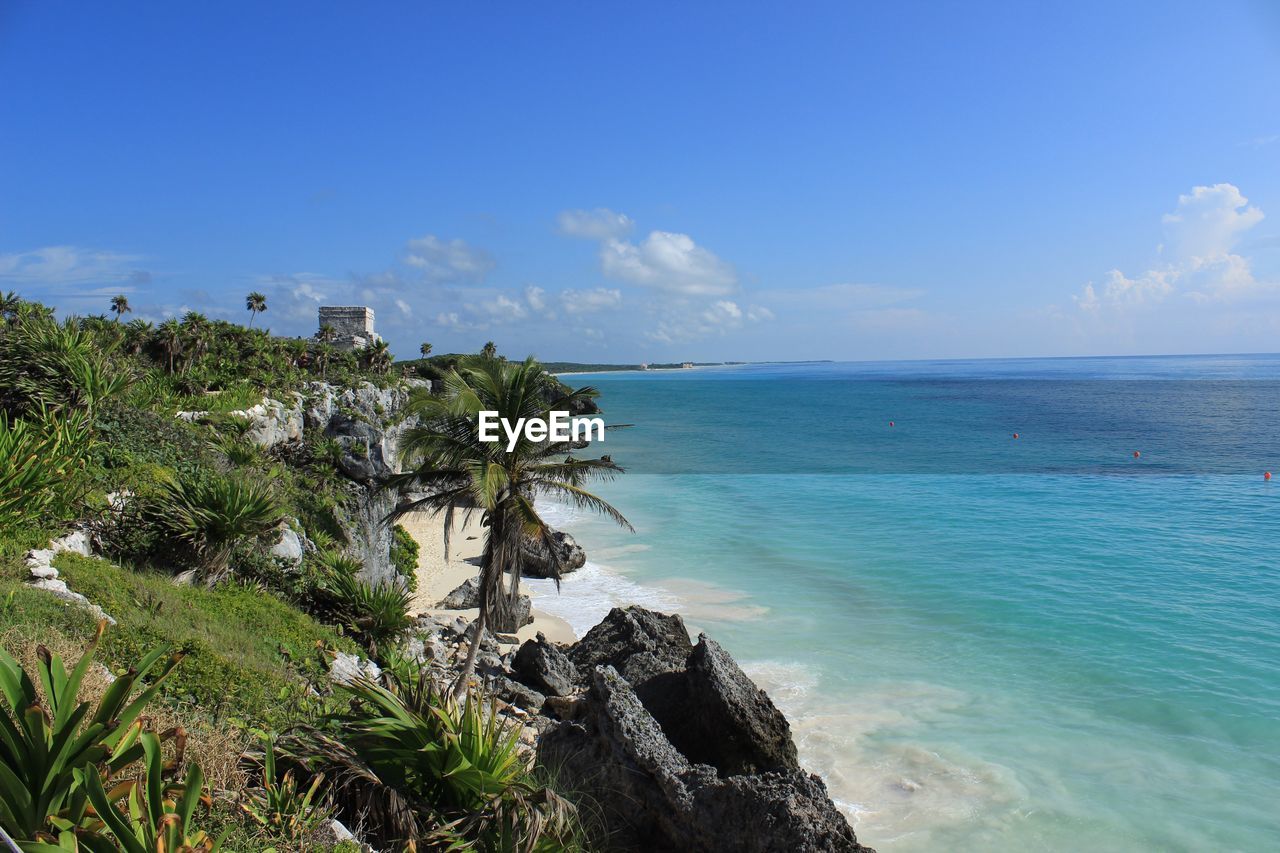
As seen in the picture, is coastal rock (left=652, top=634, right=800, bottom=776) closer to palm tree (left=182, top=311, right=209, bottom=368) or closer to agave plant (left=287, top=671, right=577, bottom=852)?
agave plant (left=287, top=671, right=577, bottom=852)

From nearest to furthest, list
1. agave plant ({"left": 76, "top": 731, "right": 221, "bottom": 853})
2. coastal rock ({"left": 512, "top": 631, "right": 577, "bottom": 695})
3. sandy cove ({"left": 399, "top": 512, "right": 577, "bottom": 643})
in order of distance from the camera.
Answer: agave plant ({"left": 76, "top": 731, "right": 221, "bottom": 853})
coastal rock ({"left": 512, "top": 631, "right": 577, "bottom": 695})
sandy cove ({"left": 399, "top": 512, "right": 577, "bottom": 643})

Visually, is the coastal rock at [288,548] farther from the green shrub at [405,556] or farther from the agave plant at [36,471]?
the green shrub at [405,556]

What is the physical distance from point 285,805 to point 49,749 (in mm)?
1617

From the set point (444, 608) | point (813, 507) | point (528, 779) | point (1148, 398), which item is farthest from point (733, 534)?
point (1148, 398)

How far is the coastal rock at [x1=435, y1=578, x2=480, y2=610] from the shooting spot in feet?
67.7

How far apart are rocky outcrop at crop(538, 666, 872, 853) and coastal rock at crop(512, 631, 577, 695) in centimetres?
473

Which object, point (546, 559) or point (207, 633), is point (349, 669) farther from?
point (546, 559)

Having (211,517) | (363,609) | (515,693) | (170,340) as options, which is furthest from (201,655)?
(170,340)

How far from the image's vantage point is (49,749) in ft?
13.6

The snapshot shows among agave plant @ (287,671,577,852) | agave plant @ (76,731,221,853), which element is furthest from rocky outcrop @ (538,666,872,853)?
agave plant @ (76,731,221,853)

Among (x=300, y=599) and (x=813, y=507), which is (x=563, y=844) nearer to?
(x=300, y=599)

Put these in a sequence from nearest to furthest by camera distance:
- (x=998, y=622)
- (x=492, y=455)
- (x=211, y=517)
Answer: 1. (x=211, y=517)
2. (x=492, y=455)
3. (x=998, y=622)

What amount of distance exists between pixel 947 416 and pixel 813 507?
55068mm

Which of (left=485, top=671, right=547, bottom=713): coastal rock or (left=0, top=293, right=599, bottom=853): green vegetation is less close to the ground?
(left=0, top=293, right=599, bottom=853): green vegetation
